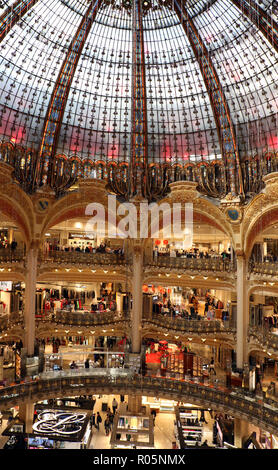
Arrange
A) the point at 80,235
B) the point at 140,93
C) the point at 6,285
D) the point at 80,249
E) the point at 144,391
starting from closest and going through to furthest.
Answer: the point at 144,391 → the point at 140,93 → the point at 6,285 → the point at 80,249 → the point at 80,235

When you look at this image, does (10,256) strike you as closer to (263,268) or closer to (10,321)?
(10,321)

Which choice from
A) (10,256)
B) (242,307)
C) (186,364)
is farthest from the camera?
(186,364)

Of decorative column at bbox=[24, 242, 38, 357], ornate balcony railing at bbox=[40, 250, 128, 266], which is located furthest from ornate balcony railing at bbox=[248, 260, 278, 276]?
decorative column at bbox=[24, 242, 38, 357]

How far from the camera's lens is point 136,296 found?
104 ft

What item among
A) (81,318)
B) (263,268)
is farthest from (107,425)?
(263,268)

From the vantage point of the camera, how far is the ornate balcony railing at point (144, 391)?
23156 millimetres

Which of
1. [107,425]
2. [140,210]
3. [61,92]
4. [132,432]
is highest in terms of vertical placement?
[61,92]

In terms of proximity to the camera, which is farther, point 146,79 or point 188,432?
point 146,79

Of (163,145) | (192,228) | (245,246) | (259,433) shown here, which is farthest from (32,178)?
(259,433)

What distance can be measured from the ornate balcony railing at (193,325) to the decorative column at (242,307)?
3.62ft

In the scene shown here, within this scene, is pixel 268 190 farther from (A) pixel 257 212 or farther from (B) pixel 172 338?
(B) pixel 172 338

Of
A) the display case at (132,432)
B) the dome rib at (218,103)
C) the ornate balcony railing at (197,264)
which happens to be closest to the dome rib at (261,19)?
the dome rib at (218,103)

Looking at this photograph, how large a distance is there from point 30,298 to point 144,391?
12153 mm

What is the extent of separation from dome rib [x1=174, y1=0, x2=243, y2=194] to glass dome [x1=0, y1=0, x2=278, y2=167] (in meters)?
0.36
